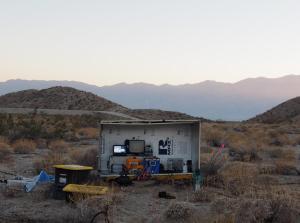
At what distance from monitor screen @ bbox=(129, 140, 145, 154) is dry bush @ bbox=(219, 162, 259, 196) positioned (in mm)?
2708

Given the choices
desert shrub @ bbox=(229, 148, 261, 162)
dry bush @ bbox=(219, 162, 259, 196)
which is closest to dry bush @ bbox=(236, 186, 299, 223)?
dry bush @ bbox=(219, 162, 259, 196)

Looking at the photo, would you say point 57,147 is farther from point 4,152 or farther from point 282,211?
point 282,211

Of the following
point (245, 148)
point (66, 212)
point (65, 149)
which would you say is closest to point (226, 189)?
point (66, 212)

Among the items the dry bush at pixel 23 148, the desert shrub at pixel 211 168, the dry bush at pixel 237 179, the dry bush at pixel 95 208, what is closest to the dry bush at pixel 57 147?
the dry bush at pixel 23 148

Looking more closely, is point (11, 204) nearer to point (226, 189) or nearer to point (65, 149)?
point (226, 189)

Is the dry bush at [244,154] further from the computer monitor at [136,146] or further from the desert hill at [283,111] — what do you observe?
the desert hill at [283,111]

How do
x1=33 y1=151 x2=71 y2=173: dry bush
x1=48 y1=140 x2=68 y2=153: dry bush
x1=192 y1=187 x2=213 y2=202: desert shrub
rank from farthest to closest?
1. x1=48 y1=140 x2=68 y2=153: dry bush
2. x1=33 y1=151 x2=71 y2=173: dry bush
3. x1=192 y1=187 x2=213 y2=202: desert shrub

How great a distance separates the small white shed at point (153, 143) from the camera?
683 inches

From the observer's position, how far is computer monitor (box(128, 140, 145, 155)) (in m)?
17.5

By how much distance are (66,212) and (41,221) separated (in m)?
0.64

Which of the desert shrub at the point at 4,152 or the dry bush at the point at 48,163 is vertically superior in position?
the desert shrub at the point at 4,152

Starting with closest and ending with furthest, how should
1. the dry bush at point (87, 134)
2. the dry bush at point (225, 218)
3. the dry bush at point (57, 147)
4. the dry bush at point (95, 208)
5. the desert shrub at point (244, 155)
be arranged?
the dry bush at point (225, 218) → the dry bush at point (95, 208) → the desert shrub at point (244, 155) → the dry bush at point (57, 147) → the dry bush at point (87, 134)

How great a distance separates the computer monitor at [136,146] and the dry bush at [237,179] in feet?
8.87

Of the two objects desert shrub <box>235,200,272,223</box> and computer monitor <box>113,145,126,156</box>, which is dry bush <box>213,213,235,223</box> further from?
computer monitor <box>113,145,126,156</box>
